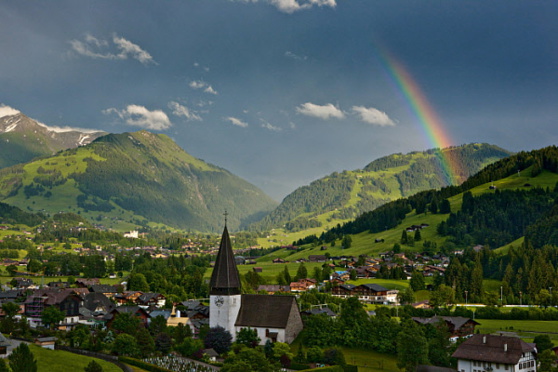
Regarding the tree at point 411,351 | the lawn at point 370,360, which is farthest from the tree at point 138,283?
the tree at point 411,351

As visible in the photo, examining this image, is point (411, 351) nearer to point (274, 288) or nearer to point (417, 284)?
point (417, 284)

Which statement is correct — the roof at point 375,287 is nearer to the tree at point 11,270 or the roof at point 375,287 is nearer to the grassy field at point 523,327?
the grassy field at point 523,327

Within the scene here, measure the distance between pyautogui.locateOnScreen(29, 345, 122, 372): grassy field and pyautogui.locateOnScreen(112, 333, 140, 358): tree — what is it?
4.08 m

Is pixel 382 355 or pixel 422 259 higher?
pixel 422 259

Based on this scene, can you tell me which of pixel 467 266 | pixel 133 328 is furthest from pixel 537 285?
pixel 133 328

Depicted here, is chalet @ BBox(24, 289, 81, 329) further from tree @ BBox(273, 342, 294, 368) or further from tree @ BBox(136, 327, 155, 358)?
tree @ BBox(273, 342, 294, 368)

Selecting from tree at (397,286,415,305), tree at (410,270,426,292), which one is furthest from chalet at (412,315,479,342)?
tree at (410,270,426,292)

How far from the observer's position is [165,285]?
150m

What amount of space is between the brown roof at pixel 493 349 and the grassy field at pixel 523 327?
15565mm

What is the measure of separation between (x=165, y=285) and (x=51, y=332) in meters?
55.9

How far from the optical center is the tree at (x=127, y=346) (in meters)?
78.7

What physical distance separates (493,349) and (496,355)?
0.94 meters

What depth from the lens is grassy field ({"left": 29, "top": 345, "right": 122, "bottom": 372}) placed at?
67.1 meters

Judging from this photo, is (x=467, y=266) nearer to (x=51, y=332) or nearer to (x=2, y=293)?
(x=51, y=332)
